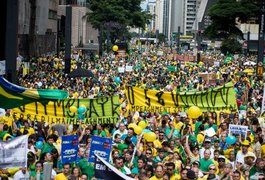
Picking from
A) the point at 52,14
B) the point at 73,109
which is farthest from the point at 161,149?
the point at 52,14

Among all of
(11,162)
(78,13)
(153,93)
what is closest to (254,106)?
(153,93)

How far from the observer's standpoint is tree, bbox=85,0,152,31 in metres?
74.4

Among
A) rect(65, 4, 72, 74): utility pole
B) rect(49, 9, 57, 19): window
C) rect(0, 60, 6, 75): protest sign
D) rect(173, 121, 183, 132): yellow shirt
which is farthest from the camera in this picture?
rect(49, 9, 57, 19): window

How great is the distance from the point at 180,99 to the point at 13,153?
4.95 m

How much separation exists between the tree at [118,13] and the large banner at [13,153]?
210 feet

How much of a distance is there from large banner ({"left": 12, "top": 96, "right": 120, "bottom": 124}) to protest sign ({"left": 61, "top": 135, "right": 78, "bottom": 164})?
46.7 inches

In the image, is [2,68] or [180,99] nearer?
[180,99]

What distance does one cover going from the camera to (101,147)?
33.7ft

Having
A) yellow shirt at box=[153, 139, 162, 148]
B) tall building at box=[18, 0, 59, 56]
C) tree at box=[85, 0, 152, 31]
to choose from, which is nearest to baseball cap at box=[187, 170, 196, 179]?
yellow shirt at box=[153, 139, 162, 148]

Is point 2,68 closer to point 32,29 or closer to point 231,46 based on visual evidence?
point 32,29

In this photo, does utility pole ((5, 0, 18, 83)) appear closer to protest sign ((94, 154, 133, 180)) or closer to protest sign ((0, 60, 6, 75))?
protest sign ((0, 60, 6, 75))

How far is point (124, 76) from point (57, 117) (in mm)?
21729

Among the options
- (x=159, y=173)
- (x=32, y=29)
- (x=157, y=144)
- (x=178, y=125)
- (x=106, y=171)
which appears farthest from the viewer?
(x=32, y=29)

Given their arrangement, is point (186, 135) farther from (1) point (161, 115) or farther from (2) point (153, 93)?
(1) point (161, 115)
